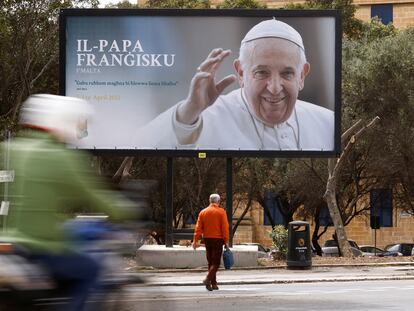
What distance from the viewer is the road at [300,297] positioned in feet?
43.8

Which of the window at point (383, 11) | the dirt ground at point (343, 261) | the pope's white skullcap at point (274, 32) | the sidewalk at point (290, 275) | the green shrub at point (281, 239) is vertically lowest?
the sidewalk at point (290, 275)

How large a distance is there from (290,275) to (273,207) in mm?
36758

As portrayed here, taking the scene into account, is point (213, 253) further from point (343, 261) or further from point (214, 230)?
point (343, 261)

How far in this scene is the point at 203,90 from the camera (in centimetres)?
2545

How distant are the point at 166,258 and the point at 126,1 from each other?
2392 centimetres

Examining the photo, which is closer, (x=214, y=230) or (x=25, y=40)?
(x=214, y=230)

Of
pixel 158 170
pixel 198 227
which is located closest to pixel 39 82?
pixel 158 170

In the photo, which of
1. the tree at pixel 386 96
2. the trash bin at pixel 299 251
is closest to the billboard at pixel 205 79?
the trash bin at pixel 299 251

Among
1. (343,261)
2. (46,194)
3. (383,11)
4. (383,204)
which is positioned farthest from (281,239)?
(383,11)

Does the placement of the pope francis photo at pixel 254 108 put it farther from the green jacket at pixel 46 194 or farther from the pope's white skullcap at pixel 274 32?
the green jacket at pixel 46 194

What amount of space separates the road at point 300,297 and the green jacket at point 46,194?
499 cm

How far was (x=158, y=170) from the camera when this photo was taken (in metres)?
45.1

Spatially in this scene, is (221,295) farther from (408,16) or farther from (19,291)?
(408,16)

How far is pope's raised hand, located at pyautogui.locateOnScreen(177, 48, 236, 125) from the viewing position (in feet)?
83.4
